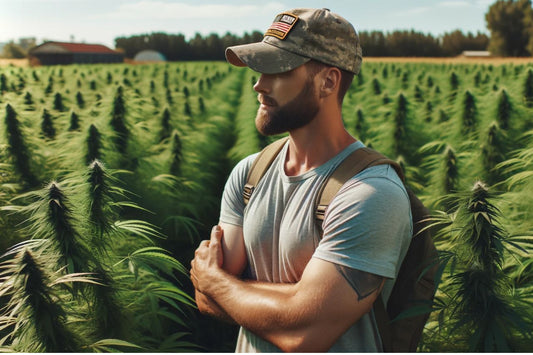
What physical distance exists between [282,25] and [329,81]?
0.22 m

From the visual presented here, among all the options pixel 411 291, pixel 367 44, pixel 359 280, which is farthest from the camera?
pixel 367 44

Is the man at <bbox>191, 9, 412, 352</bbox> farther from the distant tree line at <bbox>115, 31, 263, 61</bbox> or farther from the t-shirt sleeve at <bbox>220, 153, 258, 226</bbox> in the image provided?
the distant tree line at <bbox>115, 31, 263, 61</bbox>

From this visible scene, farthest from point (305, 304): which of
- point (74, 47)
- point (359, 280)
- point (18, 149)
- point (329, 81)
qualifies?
point (74, 47)

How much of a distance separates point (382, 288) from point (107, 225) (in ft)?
4.40

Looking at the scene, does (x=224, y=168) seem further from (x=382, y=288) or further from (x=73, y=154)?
(x=382, y=288)

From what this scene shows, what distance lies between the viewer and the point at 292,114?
1.34 m

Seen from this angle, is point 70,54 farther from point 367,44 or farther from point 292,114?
point 292,114

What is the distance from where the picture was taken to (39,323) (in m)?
1.61

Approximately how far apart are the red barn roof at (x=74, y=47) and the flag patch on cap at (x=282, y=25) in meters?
49.8

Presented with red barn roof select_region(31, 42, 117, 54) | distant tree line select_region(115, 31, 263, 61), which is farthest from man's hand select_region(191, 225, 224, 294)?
distant tree line select_region(115, 31, 263, 61)

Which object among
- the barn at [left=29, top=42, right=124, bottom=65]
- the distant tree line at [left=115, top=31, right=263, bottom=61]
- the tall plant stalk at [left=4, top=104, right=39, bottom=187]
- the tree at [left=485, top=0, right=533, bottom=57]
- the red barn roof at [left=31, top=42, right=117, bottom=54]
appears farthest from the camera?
the distant tree line at [left=115, top=31, right=263, bottom=61]

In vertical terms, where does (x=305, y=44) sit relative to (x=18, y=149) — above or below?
above

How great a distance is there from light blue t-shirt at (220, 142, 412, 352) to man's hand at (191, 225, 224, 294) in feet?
0.27

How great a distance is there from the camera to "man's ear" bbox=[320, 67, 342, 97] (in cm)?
135
